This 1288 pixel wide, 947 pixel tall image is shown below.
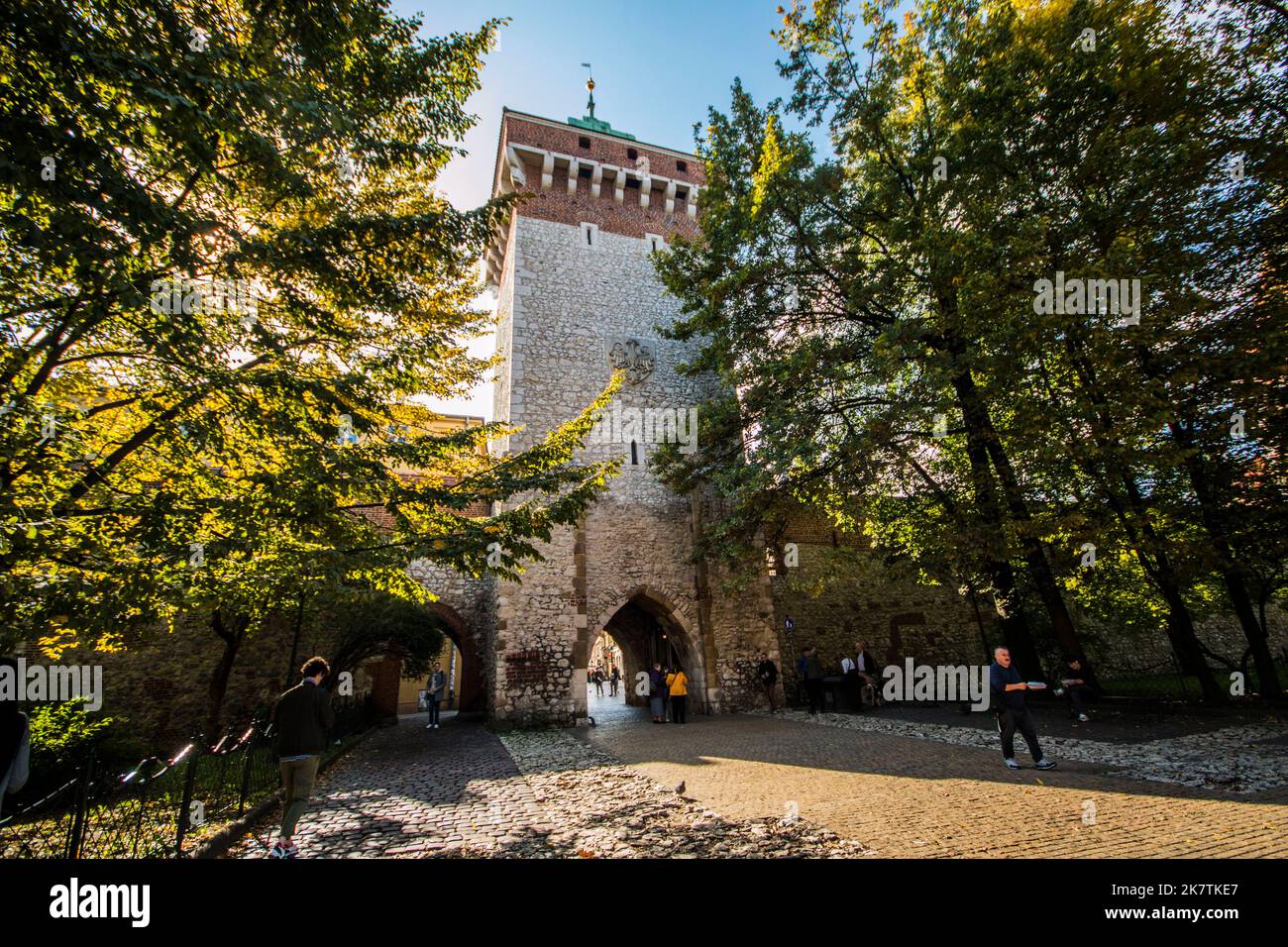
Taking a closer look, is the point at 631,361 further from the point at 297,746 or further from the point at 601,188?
the point at 297,746

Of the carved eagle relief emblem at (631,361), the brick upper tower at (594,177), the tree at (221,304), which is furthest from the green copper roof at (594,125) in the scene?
the tree at (221,304)

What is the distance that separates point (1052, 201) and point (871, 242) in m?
3.39

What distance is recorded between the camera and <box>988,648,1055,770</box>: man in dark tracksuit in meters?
6.29

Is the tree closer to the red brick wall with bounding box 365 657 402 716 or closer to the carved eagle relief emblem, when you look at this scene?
the carved eagle relief emblem

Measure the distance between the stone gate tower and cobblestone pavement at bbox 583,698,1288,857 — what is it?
4.81 meters

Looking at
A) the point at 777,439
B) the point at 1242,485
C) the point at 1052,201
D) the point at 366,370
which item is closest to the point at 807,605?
the point at 777,439

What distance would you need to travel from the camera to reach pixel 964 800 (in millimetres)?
4988

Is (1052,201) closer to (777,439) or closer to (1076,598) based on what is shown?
(777,439)

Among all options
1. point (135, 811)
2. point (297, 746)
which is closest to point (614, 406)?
point (297, 746)

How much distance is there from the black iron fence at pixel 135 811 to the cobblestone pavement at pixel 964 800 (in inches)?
180

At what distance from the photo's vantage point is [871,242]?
40.3 ft

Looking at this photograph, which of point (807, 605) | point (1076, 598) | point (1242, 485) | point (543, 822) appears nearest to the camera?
point (543, 822)

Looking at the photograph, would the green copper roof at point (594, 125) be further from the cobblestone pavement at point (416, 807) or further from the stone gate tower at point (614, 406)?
the cobblestone pavement at point (416, 807)

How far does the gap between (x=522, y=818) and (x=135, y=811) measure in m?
3.59
